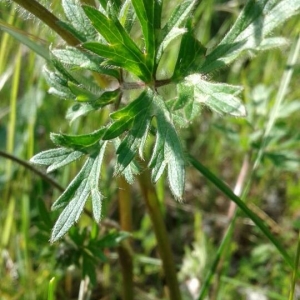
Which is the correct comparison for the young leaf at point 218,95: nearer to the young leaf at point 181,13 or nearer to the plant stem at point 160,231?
the young leaf at point 181,13

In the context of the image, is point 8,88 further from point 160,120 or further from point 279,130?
point 160,120

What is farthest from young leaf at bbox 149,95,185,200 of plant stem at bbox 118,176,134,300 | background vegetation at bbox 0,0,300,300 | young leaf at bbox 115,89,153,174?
plant stem at bbox 118,176,134,300

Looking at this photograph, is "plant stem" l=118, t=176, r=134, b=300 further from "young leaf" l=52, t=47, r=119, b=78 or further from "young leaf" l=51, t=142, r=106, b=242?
"young leaf" l=52, t=47, r=119, b=78

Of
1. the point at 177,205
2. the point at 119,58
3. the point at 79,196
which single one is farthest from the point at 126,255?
the point at 177,205

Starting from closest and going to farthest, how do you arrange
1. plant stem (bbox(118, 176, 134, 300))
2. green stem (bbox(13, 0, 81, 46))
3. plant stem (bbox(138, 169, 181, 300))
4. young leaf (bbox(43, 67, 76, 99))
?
green stem (bbox(13, 0, 81, 46)) → young leaf (bbox(43, 67, 76, 99)) → plant stem (bbox(138, 169, 181, 300)) → plant stem (bbox(118, 176, 134, 300))

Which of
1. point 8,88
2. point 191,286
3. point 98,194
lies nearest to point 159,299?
A: point 191,286

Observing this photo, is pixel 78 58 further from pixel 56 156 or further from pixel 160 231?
pixel 160 231

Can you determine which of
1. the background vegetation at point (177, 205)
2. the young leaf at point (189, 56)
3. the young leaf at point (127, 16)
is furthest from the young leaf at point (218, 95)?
the background vegetation at point (177, 205)
